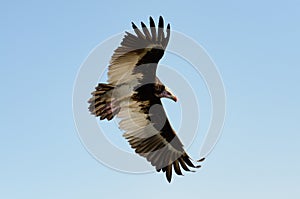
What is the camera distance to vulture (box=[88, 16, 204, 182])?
64.2 feet

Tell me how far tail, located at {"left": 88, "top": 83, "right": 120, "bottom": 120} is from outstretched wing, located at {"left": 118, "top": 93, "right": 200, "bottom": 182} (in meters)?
0.94

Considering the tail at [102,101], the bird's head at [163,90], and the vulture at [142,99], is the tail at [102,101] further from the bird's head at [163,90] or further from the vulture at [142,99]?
the bird's head at [163,90]

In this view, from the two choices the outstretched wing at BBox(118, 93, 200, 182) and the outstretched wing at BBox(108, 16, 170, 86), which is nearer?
the outstretched wing at BBox(108, 16, 170, 86)

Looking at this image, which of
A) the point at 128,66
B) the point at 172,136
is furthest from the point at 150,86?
the point at 172,136

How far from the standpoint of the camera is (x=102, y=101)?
66.1ft

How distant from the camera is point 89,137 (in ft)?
64.6

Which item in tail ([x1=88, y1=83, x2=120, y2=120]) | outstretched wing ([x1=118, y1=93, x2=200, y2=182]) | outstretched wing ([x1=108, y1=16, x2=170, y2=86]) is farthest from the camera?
outstretched wing ([x1=118, y1=93, x2=200, y2=182])

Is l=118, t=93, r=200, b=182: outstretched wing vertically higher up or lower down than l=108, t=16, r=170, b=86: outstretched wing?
lower down

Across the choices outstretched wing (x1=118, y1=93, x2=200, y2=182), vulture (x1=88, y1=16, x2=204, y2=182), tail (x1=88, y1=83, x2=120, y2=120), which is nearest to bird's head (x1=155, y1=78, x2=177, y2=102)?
vulture (x1=88, y1=16, x2=204, y2=182)

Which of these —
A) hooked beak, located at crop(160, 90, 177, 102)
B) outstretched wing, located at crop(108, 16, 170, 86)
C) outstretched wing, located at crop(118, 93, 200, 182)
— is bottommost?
outstretched wing, located at crop(118, 93, 200, 182)

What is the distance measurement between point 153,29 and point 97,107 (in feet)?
11.2

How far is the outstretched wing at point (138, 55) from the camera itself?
758 inches

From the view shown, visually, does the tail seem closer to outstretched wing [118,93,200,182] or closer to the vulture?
the vulture

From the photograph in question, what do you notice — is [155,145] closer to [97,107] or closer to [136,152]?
[136,152]
